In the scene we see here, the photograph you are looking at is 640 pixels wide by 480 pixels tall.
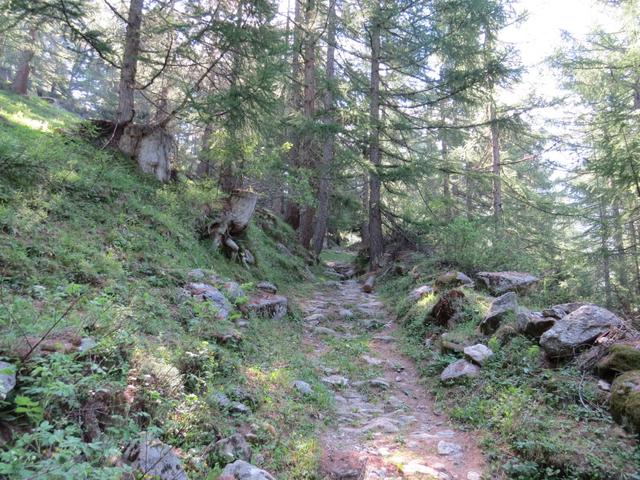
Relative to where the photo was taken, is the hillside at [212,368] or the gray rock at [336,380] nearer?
the hillside at [212,368]

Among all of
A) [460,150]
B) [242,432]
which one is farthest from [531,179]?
[242,432]

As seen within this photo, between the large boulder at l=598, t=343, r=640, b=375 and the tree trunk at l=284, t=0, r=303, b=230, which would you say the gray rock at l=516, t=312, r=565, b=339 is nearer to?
the large boulder at l=598, t=343, r=640, b=375

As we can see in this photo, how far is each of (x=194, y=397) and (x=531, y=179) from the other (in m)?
27.3

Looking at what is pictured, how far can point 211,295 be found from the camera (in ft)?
22.9

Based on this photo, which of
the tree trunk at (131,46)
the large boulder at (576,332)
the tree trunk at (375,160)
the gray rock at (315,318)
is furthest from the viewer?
the tree trunk at (375,160)

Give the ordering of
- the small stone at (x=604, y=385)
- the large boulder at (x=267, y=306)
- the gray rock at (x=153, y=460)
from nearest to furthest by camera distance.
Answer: the gray rock at (x=153, y=460) → the small stone at (x=604, y=385) → the large boulder at (x=267, y=306)

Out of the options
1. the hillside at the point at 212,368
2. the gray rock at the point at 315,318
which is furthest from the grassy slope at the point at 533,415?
the gray rock at the point at 315,318

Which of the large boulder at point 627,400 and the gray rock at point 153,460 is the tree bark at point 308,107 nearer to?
the large boulder at point 627,400

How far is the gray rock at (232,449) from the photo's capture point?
134 inches

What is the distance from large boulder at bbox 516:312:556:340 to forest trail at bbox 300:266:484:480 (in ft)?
6.11

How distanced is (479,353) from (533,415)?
1.69 m

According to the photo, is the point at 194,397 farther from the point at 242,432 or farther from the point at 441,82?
the point at 441,82

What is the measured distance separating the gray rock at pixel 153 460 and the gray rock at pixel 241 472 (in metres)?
0.38

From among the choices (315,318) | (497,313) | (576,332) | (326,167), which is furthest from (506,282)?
(326,167)
